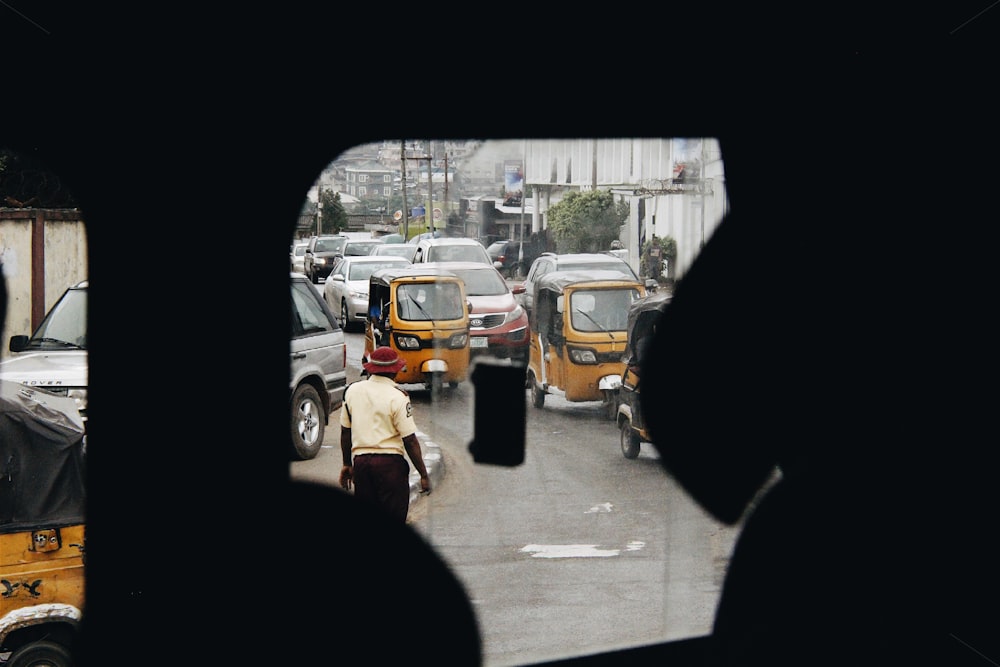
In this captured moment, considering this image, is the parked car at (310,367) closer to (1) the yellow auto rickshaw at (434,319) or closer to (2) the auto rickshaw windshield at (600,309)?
(1) the yellow auto rickshaw at (434,319)

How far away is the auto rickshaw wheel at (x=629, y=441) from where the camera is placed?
2172 millimetres

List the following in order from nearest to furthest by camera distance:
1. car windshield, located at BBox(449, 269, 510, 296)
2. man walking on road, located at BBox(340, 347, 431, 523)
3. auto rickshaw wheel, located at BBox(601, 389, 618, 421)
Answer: car windshield, located at BBox(449, 269, 510, 296) → auto rickshaw wheel, located at BBox(601, 389, 618, 421) → man walking on road, located at BBox(340, 347, 431, 523)

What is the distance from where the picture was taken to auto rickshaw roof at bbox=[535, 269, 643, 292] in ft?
7.38

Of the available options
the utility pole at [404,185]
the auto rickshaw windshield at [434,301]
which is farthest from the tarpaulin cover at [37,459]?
the utility pole at [404,185]

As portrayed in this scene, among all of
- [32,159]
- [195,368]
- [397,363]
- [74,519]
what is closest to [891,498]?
[195,368]

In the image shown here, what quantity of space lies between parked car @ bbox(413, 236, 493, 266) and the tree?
0.45 feet

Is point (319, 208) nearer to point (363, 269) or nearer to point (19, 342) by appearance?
point (19, 342)

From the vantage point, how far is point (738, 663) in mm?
1602

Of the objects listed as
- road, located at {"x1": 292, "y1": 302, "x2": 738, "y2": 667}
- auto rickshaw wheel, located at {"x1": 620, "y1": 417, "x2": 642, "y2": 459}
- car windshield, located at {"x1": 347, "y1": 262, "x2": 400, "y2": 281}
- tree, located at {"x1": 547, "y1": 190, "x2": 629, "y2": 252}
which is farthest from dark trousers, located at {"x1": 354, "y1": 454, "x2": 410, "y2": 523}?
tree, located at {"x1": 547, "y1": 190, "x2": 629, "y2": 252}

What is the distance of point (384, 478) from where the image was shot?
3.44 m

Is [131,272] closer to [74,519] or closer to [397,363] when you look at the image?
[74,519]

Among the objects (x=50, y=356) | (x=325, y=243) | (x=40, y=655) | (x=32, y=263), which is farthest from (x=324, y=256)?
(x=40, y=655)

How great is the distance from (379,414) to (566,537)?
4.58ft

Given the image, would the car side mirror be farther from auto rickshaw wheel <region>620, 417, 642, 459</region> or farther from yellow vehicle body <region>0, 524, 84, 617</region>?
auto rickshaw wheel <region>620, 417, 642, 459</region>
